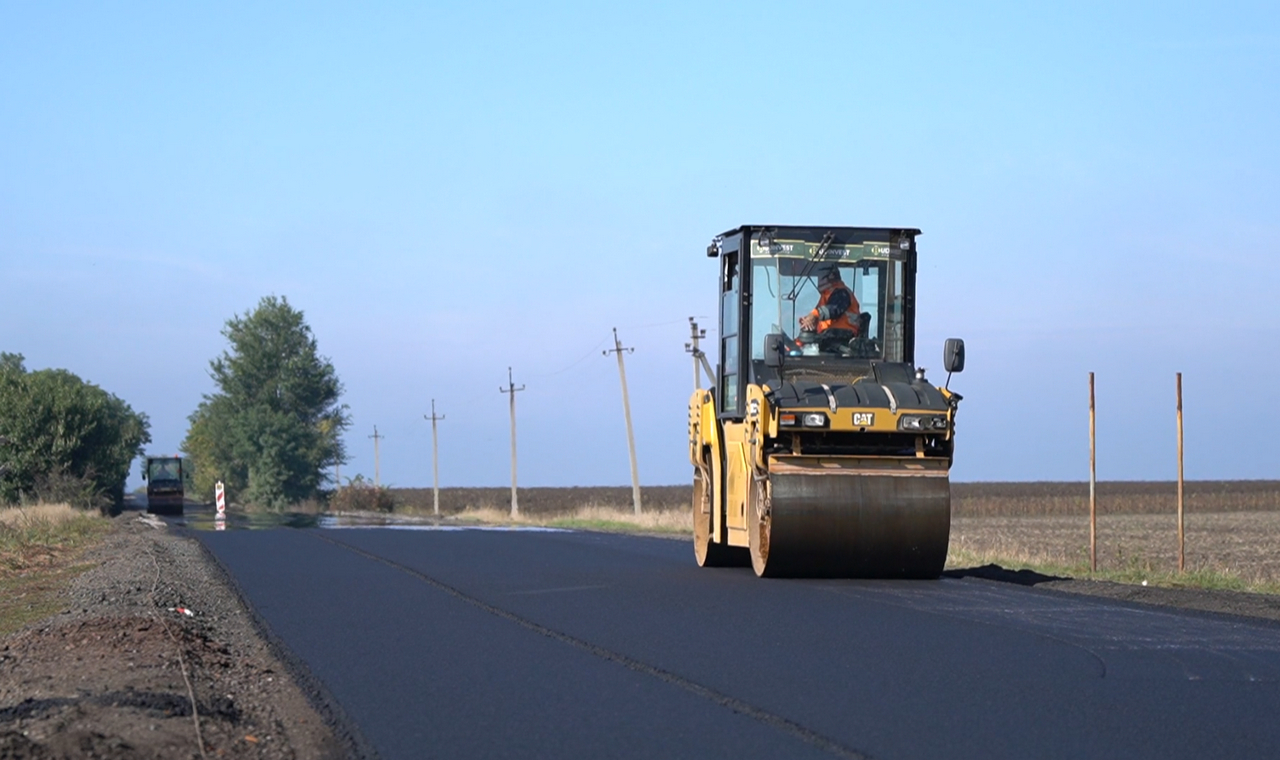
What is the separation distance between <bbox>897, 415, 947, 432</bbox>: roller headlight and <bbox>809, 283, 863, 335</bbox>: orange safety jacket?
6.63ft

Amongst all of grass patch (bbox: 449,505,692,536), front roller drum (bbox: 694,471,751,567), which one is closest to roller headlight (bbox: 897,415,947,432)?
front roller drum (bbox: 694,471,751,567)

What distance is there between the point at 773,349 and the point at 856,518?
223cm

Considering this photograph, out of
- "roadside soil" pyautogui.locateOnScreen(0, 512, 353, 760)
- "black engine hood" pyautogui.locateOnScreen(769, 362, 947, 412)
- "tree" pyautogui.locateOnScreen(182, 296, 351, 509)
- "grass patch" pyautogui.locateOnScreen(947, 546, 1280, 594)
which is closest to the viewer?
"roadside soil" pyautogui.locateOnScreen(0, 512, 353, 760)

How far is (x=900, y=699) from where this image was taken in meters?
8.01

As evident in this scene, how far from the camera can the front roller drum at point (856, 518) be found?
15.4 meters

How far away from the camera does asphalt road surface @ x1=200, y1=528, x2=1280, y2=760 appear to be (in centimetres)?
699

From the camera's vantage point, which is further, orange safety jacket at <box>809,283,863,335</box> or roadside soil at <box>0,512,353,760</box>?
orange safety jacket at <box>809,283,863,335</box>

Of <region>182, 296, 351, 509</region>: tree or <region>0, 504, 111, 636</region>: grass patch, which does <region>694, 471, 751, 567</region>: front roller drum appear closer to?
<region>0, 504, 111, 636</region>: grass patch

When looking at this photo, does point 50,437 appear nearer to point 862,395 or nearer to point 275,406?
point 275,406

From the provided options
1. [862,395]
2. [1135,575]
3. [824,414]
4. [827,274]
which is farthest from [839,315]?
[1135,575]

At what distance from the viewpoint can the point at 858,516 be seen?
50.4ft

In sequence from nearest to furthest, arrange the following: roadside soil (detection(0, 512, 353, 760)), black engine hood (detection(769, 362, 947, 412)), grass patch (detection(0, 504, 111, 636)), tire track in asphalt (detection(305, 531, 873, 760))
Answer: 1. tire track in asphalt (detection(305, 531, 873, 760))
2. roadside soil (detection(0, 512, 353, 760))
3. black engine hood (detection(769, 362, 947, 412))
4. grass patch (detection(0, 504, 111, 636))

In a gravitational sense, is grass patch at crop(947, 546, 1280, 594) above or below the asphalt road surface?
below

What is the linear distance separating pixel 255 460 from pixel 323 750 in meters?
69.1
